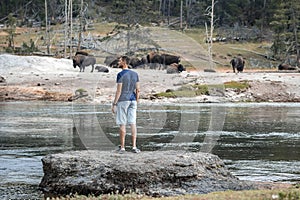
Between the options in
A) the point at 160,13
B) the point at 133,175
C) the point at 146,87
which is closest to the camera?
the point at 133,175

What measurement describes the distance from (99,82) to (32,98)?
4560mm

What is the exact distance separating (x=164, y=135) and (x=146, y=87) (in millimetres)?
18168

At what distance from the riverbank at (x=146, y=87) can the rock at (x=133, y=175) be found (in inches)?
959

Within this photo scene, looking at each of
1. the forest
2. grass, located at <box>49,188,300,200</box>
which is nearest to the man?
grass, located at <box>49,188,300,200</box>

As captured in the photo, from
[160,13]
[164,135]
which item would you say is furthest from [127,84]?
[160,13]

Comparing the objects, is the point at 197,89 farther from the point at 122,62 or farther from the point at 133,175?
the point at 133,175

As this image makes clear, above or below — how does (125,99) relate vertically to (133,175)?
above

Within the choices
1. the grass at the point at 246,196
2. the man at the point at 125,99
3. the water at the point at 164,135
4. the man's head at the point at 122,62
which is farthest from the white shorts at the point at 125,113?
the grass at the point at 246,196

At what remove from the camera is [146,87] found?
4091cm

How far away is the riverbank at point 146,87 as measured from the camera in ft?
127

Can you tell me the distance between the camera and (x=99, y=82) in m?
41.9

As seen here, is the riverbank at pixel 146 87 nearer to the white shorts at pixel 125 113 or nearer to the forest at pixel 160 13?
the white shorts at pixel 125 113

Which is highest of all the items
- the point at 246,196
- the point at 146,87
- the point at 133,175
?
the point at 246,196

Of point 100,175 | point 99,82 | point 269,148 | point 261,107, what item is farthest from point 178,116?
point 100,175
